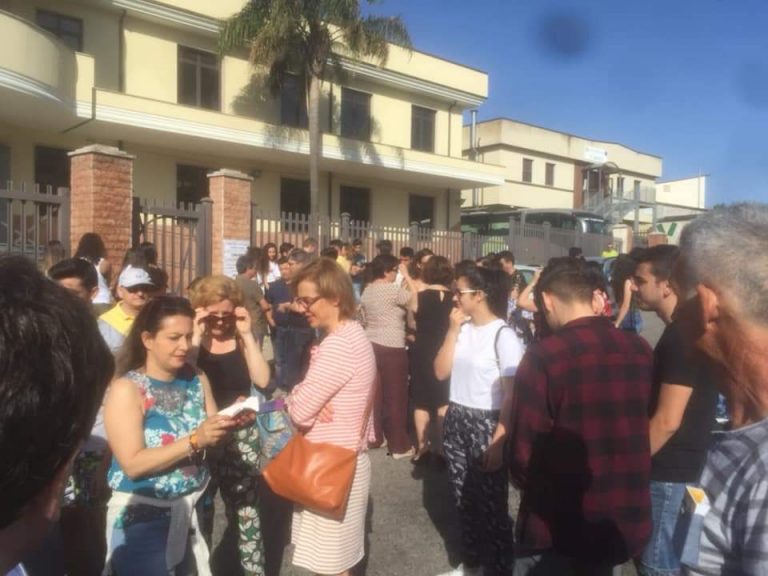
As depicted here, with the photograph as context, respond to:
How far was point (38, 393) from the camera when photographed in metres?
1.00

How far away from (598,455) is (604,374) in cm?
32

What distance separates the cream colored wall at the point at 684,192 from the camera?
5330 centimetres

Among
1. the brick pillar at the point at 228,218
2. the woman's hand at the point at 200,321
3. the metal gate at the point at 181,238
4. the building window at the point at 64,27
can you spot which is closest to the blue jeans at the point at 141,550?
the woman's hand at the point at 200,321

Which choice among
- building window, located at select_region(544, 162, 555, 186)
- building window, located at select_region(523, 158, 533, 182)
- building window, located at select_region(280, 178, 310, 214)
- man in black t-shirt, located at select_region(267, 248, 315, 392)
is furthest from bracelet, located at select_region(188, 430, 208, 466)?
building window, located at select_region(544, 162, 555, 186)

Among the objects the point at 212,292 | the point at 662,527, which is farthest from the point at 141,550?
the point at 662,527

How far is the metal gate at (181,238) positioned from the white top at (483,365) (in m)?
8.11

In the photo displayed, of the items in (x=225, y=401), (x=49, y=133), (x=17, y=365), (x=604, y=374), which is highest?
(x=49, y=133)

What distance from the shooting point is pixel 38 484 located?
3.41ft

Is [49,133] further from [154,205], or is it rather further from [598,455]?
[598,455]

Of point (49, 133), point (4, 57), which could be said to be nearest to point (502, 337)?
point (4, 57)

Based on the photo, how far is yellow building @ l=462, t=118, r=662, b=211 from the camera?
3522 cm

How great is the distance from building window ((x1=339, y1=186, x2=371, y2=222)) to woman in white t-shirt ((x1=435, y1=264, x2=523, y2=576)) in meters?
20.1

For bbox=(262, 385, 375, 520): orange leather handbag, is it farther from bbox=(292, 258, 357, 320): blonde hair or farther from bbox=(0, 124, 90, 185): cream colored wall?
bbox=(0, 124, 90, 185): cream colored wall

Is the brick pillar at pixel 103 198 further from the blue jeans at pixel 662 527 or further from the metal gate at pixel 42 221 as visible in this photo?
the blue jeans at pixel 662 527
